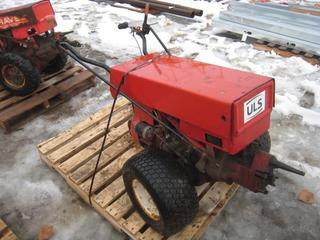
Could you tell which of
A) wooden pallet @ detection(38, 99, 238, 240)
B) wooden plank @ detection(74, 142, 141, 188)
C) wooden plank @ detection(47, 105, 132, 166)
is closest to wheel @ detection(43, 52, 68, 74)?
wooden pallet @ detection(38, 99, 238, 240)

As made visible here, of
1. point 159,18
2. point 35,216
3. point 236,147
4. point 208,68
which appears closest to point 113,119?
point 35,216

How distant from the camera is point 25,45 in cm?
350

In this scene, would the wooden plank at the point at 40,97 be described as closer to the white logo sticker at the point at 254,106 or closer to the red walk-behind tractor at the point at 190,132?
the red walk-behind tractor at the point at 190,132

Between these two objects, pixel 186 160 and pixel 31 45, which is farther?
pixel 31 45

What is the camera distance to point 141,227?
2.14 metres

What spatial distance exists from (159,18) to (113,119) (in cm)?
375

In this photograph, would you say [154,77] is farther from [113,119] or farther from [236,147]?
[113,119]

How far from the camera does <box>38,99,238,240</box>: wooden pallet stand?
7.13 ft

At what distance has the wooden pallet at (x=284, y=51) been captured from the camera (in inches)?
179

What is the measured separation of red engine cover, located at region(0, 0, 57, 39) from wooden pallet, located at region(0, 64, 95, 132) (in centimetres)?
66

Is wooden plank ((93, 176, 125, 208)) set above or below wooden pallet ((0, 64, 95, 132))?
below

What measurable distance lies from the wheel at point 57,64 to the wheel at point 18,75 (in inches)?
21.3

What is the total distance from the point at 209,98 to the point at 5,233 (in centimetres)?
180

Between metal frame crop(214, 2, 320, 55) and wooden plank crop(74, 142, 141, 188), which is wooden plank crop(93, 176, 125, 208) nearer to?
wooden plank crop(74, 142, 141, 188)
